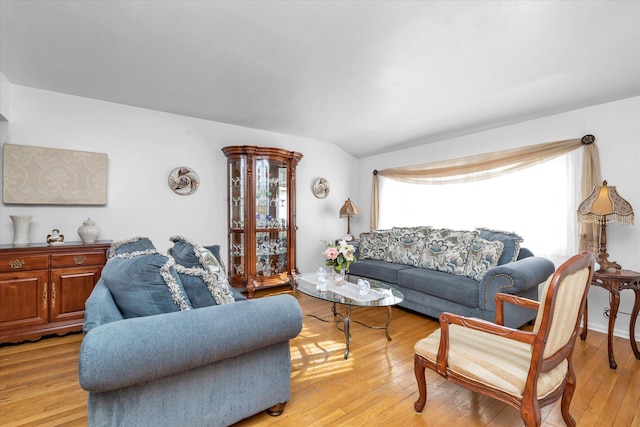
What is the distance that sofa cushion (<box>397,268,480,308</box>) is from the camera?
9.00 ft

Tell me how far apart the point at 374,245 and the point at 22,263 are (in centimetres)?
382

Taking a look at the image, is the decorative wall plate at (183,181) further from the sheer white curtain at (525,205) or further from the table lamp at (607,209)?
the table lamp at (607,209)

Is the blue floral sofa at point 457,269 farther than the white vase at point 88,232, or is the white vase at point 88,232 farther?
the white vase at point 88,232

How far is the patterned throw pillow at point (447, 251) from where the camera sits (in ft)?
10.5

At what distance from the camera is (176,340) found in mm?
1236

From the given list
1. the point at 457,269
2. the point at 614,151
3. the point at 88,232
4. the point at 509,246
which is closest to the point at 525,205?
the point at 509,246

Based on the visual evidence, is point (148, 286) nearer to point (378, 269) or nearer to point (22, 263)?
point (22, 263)

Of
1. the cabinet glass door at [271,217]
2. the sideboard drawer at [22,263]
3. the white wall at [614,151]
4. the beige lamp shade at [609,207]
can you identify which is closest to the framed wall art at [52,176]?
the sideboard drawer at [22,263]

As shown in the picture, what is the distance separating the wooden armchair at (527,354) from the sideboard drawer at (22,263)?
10.8 feet

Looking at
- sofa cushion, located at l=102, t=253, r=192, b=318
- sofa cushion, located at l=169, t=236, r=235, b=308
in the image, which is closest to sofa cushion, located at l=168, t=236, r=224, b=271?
sofa cushion, located at l=169, t=236, r=235, b=308

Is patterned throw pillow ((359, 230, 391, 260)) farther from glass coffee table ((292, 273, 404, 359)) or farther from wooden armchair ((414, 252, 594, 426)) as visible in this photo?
wooden armchair ((414, 252, 594, 426))

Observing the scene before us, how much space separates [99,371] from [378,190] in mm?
4584

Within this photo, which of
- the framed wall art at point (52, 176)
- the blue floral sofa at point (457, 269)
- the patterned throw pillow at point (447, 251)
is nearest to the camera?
the blue floral sofa at point (457, 269)

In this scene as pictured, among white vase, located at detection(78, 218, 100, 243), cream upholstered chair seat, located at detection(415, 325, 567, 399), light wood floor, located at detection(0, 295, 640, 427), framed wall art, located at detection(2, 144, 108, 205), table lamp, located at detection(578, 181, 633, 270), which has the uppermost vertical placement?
framed wall art, located at detection(2, 144, 108, 205)
